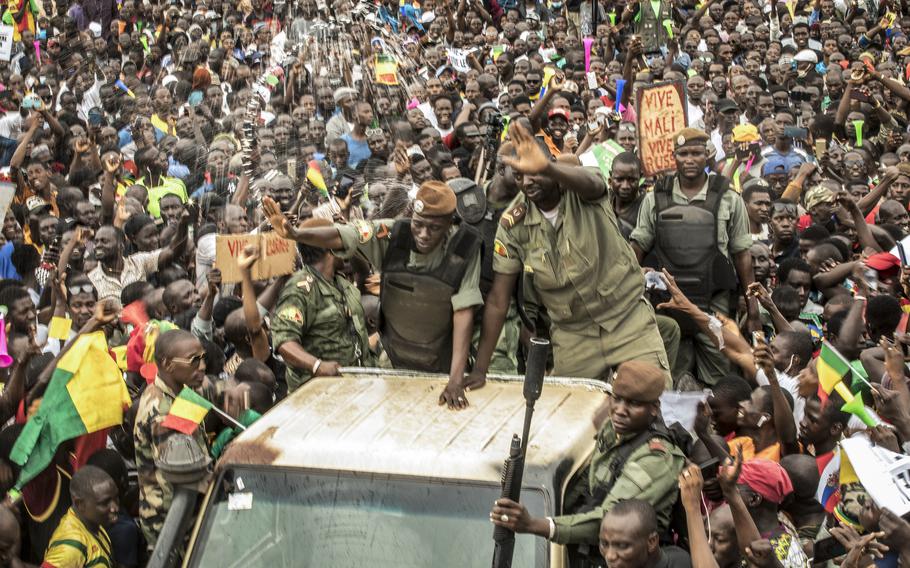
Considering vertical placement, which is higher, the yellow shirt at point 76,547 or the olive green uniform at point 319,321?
the olive green uniform at point 319,321

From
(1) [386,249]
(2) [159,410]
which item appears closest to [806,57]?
(1) [386,249]

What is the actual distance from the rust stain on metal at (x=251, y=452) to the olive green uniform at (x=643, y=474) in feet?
3.57

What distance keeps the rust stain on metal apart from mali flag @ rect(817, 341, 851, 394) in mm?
2715

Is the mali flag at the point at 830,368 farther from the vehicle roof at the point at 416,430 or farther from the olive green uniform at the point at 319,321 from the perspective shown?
the olive green uniform at the point at 319,321

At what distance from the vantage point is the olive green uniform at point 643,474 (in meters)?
4.01

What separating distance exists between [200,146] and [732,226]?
7639mm

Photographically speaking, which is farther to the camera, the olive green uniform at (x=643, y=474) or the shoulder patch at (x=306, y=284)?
the shoulder patch at (x=306, y=284)

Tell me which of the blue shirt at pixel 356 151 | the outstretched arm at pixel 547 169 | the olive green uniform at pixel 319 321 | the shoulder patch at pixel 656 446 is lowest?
the blue shirt at pixel 356 151

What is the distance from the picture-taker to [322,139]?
11.9 m

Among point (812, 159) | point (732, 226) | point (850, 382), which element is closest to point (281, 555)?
point (850, 382)

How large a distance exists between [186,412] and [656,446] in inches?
75.7

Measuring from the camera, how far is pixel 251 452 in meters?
4.14

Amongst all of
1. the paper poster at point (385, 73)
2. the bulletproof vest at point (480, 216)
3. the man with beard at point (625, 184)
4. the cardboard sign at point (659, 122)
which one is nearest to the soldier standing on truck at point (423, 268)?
the bulletproof vest at point (480, 216)

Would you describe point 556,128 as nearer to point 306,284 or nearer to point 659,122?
point 659,122
